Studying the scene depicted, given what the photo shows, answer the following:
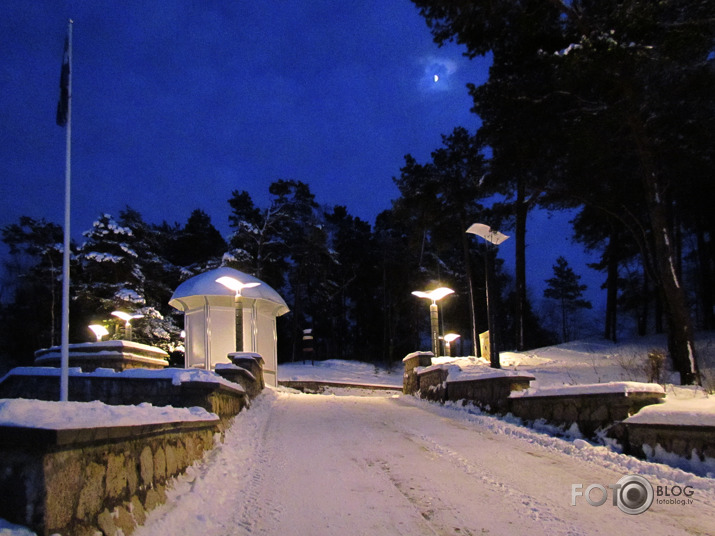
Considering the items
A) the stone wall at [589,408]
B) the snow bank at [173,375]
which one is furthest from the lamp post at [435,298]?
the snow bank at [173,375]

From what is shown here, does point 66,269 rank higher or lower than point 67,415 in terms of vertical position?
higher

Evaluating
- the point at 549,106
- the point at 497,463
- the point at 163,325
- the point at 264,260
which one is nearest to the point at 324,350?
the point at 264,260

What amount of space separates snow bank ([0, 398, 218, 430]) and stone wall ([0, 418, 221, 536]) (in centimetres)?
5

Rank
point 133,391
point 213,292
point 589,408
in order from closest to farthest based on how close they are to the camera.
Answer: point 589,408
point 133,391
point 213,292

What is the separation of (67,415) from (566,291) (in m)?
58.0

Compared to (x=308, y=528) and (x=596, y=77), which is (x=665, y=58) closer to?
(x=596, y=77)

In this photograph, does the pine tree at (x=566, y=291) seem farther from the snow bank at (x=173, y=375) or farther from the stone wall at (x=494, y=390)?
the snow bank at (x=173, y=375)

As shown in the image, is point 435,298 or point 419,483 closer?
point 419,483

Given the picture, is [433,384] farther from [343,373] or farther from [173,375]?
[343,373]

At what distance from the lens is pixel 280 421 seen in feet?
32.1

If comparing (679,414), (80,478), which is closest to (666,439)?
(679,414)

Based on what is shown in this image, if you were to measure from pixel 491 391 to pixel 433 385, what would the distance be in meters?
4.03

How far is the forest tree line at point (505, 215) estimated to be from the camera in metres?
11.8

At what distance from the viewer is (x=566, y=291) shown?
55688 mm
